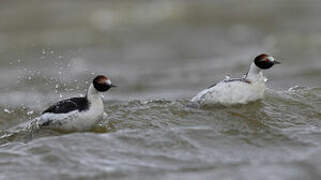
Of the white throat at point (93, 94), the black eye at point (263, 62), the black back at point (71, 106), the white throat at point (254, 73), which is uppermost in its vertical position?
the black eye at point (263, 62)

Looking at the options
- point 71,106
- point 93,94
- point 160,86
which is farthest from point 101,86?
point 160,86

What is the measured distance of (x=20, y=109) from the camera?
13.0 metres

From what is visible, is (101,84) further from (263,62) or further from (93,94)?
(263,62)

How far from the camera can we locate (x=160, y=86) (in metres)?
19.1

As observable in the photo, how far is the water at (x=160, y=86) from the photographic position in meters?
8.77

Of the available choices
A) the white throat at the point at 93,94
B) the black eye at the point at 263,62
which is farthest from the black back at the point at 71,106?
the black eye at the point at 263,62

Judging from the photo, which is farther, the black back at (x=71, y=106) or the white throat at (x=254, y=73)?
the white throat at (x=254, y=73)

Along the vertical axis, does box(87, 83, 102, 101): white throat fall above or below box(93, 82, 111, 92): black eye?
below

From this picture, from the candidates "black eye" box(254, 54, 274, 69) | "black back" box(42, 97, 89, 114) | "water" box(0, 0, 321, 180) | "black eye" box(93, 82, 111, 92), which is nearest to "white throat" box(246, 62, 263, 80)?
"black eye" box(254, 54, 274, 69)

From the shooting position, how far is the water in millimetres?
8773

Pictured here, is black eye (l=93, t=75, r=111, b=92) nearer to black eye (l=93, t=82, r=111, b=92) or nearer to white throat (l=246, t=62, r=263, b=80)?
black eye (l=93, t=82, r=111, b=92)

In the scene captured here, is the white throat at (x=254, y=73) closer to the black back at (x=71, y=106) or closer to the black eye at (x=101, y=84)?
the black eye at (x=101, y=84)

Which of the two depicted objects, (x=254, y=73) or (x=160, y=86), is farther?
(x=160, y=86)

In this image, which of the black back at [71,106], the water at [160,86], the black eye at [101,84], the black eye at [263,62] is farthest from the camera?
the black eye at [263,62]
